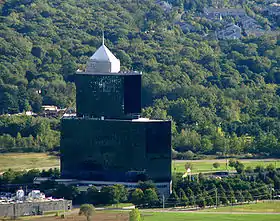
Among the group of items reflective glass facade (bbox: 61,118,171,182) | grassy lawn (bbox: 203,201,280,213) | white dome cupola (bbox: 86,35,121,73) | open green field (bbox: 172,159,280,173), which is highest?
white dome cupola (bbox: 86,35,121,73)

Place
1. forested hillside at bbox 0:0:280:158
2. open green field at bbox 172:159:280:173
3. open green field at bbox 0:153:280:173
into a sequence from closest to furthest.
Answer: open green field at bbox 172:159:280:173, open green field at bbox 0:153:280:173, forested hillside at bbox 0:0:280:158

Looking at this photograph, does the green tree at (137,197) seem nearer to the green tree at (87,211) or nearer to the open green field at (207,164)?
the green tree at (87,211)

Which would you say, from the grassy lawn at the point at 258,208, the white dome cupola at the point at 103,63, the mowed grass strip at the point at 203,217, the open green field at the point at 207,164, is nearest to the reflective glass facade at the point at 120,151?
the white dome cupola at the point at 103,63

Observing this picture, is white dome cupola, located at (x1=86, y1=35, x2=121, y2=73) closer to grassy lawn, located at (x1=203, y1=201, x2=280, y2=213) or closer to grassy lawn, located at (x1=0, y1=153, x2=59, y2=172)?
grassy lawn, located at (x1=0, y1=153, x2=59, y2=172)

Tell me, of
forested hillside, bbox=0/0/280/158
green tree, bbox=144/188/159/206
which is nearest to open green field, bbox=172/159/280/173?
forested hillside, bbox=0/0/280/158

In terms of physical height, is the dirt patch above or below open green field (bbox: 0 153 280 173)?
below

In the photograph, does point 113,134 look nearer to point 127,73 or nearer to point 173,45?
point 127,73
